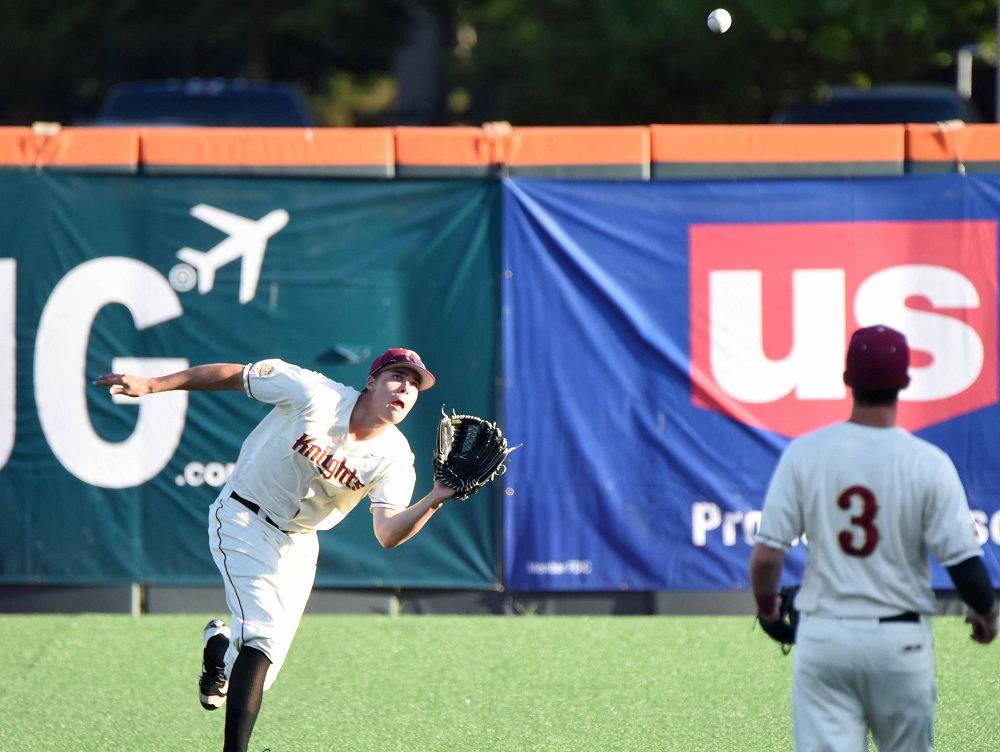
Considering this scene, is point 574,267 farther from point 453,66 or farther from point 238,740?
point 453,66

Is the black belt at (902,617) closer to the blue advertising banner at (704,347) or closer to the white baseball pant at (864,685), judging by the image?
the white baseball pant at (864,685)

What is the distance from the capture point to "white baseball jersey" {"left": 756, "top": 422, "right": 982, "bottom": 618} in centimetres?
374

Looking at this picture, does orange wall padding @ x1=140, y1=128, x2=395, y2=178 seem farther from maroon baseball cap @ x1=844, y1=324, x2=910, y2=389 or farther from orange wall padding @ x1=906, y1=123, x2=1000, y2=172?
maroon baseball cap @ x1=844, y1=324, x2=910, y2=389

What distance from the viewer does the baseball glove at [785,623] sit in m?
4.04

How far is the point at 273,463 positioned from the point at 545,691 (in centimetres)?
209

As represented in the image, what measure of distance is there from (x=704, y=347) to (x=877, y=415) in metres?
4.28

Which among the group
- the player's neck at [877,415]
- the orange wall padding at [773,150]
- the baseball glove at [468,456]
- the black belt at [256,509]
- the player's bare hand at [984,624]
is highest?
the orange wall padding at [773,150]

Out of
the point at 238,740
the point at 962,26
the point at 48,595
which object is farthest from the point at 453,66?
the point at 238,740

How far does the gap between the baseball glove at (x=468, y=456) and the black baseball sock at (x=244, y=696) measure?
3.43ft

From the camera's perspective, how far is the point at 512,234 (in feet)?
26.7

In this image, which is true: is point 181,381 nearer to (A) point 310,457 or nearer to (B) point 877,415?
(A) point 310,457

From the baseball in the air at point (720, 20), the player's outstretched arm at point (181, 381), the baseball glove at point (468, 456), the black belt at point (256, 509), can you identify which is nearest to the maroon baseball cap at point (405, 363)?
the baseball glove at point (468, 456)

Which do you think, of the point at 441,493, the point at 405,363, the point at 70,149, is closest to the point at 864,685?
the point at 441,493

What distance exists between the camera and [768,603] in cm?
396
